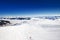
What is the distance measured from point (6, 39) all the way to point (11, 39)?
1.51ft

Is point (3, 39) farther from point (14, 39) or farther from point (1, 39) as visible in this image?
point (14, 39)

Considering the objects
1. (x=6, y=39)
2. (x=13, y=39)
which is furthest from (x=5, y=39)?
(x=13, y=39)

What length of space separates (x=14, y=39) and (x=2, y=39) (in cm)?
110

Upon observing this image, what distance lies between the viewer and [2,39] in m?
9.36

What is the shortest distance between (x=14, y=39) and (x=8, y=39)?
55cm

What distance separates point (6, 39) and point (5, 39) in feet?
0.30

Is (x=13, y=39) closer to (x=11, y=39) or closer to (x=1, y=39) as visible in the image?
(x=11, y=39)

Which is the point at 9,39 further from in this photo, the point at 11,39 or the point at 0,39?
the point at 0,39

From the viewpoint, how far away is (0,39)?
9.31m

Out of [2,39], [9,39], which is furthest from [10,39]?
[2,39]

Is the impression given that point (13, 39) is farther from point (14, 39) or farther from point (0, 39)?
point (0, 39)

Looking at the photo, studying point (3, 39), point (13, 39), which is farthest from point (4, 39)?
point (13, 39)

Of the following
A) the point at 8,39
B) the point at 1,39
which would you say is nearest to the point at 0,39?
the point at 1,39

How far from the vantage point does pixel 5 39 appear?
9344mm
